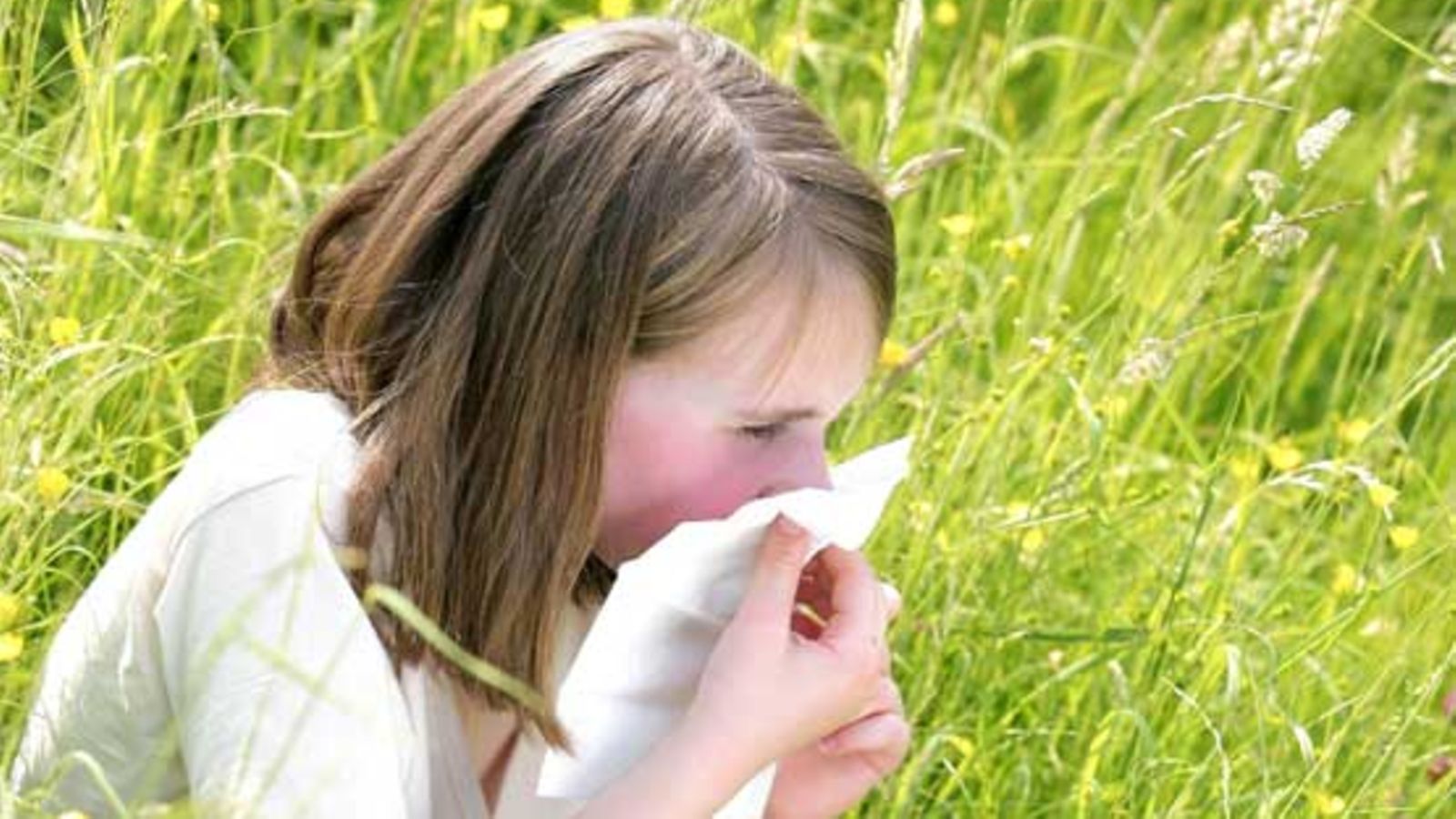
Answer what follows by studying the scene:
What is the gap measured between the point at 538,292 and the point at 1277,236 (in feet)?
2.22

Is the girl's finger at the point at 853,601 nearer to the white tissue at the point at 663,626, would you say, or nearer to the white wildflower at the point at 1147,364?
the white tissue at the point at 663,626

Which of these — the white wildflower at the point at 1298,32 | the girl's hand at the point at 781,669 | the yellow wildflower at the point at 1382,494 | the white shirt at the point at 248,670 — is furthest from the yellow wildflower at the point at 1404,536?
the white shirt at the point at 248,670

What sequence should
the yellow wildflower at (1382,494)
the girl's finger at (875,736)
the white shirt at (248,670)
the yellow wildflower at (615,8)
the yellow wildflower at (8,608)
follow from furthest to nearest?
the yellow wildflower at (615,8)
the yellow wildflower at (1382,494)
the girl's finger at (875,736)
the yellow wildflower at (8,608)
the white shirt at (248,670)

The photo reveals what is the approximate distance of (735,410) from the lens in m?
2.33

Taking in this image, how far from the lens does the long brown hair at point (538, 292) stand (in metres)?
2.32

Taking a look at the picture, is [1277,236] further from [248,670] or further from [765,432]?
[248,670]

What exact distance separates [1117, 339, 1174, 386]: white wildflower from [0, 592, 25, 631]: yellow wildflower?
3.12ft

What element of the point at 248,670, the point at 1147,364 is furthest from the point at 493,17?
the point at 248,670

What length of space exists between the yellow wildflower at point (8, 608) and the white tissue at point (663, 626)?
0.39 meters

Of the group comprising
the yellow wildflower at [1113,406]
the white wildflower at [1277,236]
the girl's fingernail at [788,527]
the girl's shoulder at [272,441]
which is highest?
the girl's shoulder at [272,441]

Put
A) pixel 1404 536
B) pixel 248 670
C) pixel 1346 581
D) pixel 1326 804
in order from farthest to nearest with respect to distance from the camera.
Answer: pixel 1346 581 < pixel 1404 536 < pixel 1326 804 < pixel 248 670

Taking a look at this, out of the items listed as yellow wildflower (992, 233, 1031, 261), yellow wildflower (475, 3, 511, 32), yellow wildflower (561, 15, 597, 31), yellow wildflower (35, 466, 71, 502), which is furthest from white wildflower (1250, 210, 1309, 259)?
yellow wildflower (35, 466, 71, 502)

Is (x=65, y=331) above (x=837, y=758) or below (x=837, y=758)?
above

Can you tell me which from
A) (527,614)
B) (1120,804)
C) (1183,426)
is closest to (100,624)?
(527,614)
